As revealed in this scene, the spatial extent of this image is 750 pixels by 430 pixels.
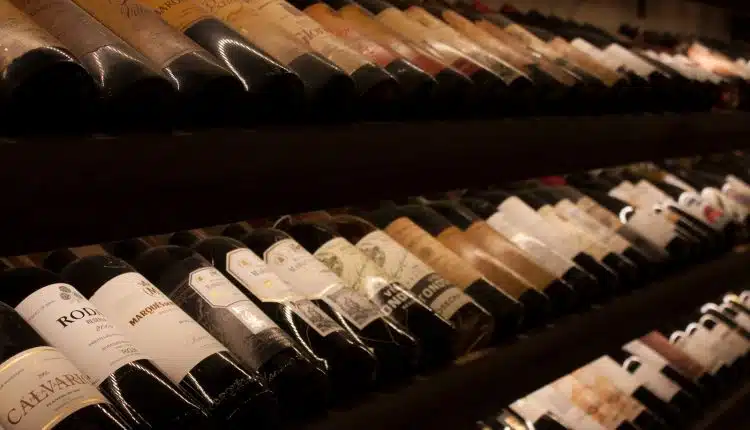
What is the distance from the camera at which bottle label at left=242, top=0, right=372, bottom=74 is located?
Result: 3.03ft

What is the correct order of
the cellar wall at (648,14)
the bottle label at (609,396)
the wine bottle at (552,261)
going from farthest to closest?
the cellar wall at (648,14)
the bottle label at (609,396)
the wine bottle at (552,261)

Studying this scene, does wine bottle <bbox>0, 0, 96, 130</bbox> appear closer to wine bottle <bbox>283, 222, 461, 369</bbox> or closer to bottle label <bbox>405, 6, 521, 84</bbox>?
wine bottle <bbox>283, 222, 461, 369</bbox>

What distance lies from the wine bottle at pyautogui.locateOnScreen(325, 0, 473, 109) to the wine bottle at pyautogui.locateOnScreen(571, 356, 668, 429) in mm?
641

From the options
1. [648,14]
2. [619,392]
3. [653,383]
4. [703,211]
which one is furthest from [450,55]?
[648,14]

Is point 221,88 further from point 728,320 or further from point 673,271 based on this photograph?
point 728,320

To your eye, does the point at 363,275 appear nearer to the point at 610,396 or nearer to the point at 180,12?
the point at 180,12

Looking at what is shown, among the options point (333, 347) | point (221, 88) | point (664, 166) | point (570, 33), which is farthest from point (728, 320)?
point (221, 88)

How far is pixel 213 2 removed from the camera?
94cm

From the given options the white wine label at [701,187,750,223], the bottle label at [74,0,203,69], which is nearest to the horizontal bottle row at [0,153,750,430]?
the bottle label at [74,0,203,69]

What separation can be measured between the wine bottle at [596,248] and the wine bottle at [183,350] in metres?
0.75

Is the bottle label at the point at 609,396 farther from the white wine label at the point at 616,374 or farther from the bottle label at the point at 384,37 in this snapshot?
the bottle label at the point at 384,37

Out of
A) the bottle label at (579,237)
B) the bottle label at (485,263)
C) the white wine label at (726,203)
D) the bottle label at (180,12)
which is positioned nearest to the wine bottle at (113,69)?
the bottle label at (180,12)

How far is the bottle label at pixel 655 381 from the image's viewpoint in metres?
1.67

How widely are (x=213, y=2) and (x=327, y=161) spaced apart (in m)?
0.24
